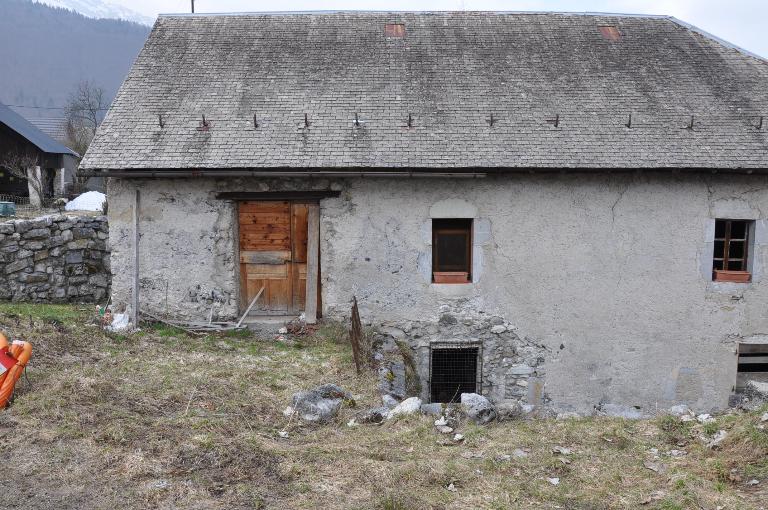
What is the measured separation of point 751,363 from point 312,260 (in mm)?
7736

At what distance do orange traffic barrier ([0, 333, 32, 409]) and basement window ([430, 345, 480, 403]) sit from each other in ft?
19.9

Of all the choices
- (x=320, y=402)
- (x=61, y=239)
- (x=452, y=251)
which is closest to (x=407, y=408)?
(x=320, y=402)

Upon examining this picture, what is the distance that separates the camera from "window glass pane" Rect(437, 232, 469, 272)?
1034 cm

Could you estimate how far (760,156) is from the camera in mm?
9883

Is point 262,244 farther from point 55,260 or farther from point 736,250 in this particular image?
point 736,250

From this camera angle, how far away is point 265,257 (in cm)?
1045

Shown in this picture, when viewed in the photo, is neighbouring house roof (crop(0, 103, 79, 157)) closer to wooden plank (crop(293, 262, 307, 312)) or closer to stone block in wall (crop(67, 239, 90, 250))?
stone block in wall (crop(67, 239, 90, 250))

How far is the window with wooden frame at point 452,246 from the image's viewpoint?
10297mm

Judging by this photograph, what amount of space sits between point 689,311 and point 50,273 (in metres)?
11.9

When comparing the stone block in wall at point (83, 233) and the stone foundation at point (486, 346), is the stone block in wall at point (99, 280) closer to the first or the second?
the stone block in wall at point (83, 233)

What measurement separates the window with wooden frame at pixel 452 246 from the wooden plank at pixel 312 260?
1.98 metres

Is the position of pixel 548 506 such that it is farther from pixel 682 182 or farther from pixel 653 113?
pixel 653 113

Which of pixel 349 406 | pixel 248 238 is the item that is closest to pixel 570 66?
pixel 248 238

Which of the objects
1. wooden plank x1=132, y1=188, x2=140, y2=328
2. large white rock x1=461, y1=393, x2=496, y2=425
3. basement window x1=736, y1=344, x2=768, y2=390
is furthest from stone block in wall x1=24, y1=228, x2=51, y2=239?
basement window x1=736, y1=344, x2=768, y2=390
